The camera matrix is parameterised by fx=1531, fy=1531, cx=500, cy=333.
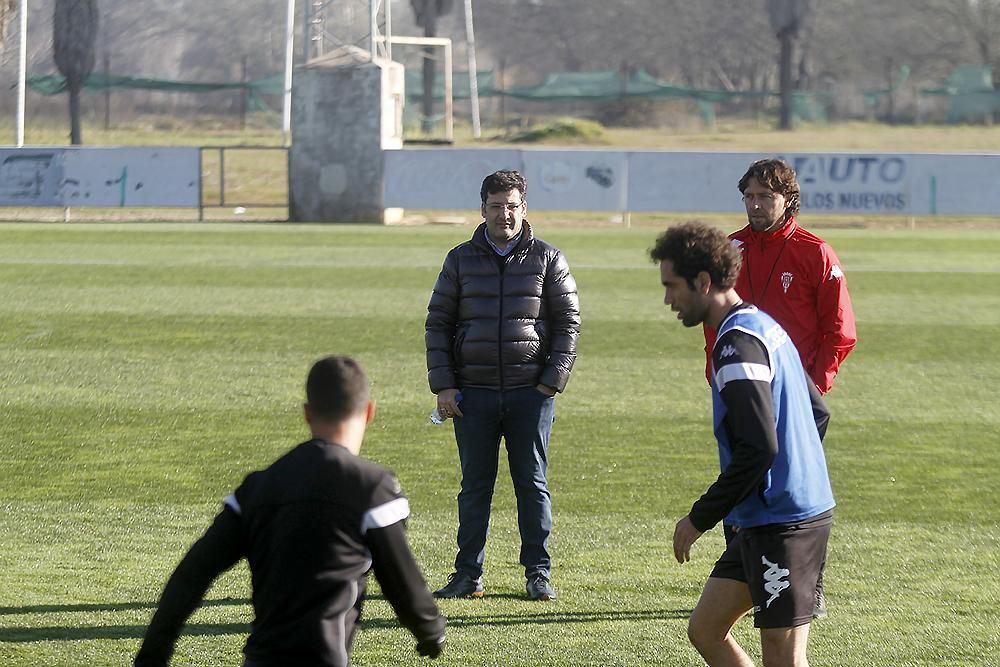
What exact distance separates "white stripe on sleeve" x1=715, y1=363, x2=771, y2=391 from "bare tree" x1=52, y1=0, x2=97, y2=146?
45.3 m

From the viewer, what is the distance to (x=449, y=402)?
673 centimetres

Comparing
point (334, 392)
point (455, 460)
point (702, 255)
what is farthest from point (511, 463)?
point (334, 392)

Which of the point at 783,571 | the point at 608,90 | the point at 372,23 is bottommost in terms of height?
the point at 783,571

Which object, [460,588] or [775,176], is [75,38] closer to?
[460,588]

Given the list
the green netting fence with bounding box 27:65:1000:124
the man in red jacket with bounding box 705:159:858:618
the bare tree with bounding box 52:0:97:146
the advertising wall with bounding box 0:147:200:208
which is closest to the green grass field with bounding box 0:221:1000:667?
the man in red jacket with bounding box 705:159:858:618

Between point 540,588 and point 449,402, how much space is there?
35.8 inches

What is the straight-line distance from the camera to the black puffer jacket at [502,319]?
668 cm

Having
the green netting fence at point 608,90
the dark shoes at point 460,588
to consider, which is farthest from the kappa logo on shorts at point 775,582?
the green netting fence at point 608,90

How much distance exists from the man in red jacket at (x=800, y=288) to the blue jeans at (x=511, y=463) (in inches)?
35.8

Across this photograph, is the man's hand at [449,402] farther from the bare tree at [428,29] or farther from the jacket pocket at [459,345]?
the bare tree at [428,29]

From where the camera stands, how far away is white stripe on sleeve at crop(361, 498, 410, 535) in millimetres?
3545

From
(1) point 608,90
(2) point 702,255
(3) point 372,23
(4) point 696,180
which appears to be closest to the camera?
(2) point 702,255

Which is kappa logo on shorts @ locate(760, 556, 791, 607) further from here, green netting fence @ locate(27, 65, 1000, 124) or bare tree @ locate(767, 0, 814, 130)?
bare tree @ locate(767, 0, 814, 130)

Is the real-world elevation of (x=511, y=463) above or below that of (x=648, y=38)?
below
